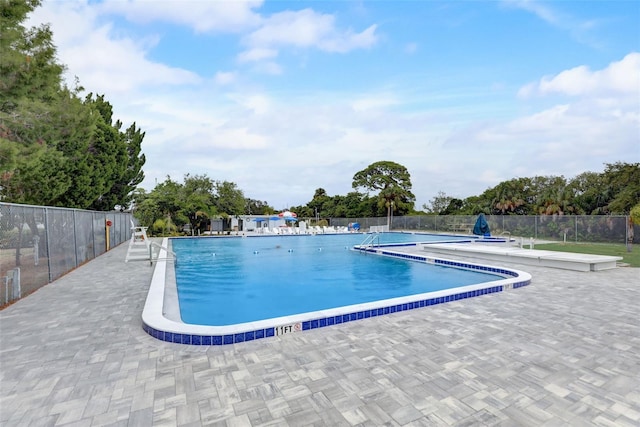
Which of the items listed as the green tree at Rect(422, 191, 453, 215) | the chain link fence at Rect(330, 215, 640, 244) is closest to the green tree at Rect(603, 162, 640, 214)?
the chain link fence at Rect(330, 215, 640, 244)

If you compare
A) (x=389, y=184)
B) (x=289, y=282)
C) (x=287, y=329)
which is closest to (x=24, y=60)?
(x=287, y=329)

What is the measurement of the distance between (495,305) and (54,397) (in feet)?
17.6

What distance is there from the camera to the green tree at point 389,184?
112 feet

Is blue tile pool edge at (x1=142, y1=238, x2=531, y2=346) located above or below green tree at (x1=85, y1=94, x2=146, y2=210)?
below

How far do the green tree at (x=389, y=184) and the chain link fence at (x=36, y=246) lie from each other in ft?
92.1

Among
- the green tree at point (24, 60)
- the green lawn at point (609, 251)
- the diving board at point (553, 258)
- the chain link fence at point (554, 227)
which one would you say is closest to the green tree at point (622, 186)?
the chain link fence at point (554, 227)

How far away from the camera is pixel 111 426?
82.3 inches

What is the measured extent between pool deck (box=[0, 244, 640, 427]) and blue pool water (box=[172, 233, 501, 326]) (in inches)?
89.3

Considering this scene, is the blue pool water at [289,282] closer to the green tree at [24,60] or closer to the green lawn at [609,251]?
the green tree at [24,60]

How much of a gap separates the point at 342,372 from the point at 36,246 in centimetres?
657

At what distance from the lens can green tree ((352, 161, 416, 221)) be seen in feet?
112

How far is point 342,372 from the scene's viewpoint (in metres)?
2.81

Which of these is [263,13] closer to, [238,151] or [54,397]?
[54,397]

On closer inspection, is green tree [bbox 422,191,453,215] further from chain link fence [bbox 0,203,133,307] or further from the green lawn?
chain link fence [bbox 0,203,133,307]
